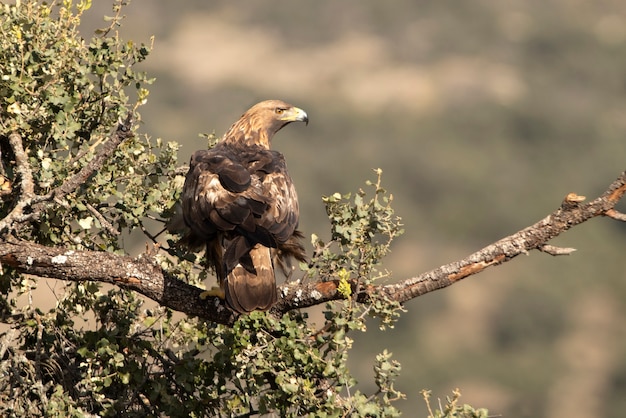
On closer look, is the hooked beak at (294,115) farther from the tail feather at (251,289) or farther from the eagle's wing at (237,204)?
the tail feather at (251,289)

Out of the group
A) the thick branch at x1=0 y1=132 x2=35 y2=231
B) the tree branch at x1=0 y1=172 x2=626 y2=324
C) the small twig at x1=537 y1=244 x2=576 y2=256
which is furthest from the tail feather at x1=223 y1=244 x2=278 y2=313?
the small twig at x1=537 y1=244 x2=576 y2=256

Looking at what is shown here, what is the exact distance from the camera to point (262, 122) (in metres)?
10.7

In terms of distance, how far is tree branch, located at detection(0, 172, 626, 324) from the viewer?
702 cm

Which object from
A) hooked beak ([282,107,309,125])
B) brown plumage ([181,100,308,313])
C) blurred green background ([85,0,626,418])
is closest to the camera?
brown plumage ([181,100,308,313])

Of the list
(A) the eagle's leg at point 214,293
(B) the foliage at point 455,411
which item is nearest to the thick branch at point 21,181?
(A) the eagle's leg at point 214,293

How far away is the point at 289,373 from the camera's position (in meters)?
7.21

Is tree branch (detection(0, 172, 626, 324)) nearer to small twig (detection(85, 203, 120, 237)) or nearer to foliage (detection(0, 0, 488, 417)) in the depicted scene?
foliage (detection(0, 0, 488, 417))

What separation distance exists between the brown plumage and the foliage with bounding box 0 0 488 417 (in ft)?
0.71

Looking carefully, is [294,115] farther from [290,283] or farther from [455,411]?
[455,411]

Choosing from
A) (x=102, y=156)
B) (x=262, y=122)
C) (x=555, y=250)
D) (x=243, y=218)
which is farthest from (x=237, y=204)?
(x=262, y=122)

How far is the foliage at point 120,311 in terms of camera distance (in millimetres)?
7285

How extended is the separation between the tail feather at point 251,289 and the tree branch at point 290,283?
5.4 inches

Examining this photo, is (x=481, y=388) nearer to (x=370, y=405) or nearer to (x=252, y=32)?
(x=370, y=405)

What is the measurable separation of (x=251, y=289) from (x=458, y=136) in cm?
6910
